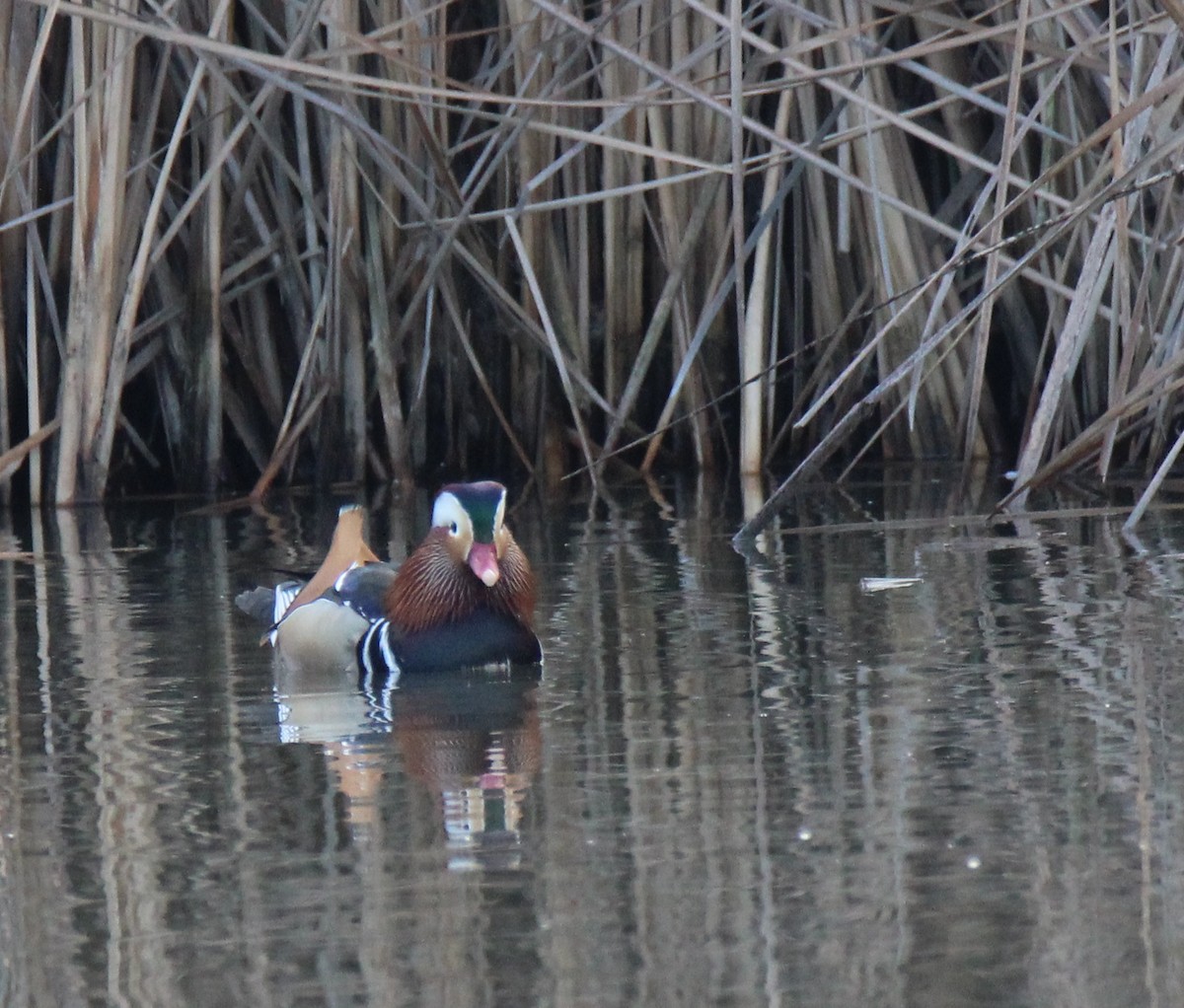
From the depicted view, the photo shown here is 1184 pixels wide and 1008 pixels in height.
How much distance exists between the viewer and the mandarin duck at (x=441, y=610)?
4953 mm

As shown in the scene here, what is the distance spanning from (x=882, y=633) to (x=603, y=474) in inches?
145

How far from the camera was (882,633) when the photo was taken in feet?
16.5

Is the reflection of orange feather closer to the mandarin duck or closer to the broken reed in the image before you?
the mandarin duck

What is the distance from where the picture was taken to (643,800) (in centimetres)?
352

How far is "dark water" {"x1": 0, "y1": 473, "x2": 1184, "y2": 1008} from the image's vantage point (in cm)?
270

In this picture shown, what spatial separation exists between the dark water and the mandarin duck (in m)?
0.11

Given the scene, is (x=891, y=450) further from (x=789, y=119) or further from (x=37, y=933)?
(x=37, y=933)

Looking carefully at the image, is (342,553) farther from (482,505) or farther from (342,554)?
(482,505)

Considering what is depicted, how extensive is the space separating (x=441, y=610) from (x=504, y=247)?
11.7ft

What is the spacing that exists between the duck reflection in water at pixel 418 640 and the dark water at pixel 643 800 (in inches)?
1.0

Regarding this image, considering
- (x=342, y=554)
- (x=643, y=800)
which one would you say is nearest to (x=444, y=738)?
(x=643, y=800)

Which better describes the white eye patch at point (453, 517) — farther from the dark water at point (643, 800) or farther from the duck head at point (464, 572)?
the dark water at point (643, 800)

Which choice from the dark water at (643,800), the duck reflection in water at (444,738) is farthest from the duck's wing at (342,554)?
the duck reflection in water at (444,738)

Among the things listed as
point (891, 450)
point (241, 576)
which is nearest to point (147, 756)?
point (241, 576)
